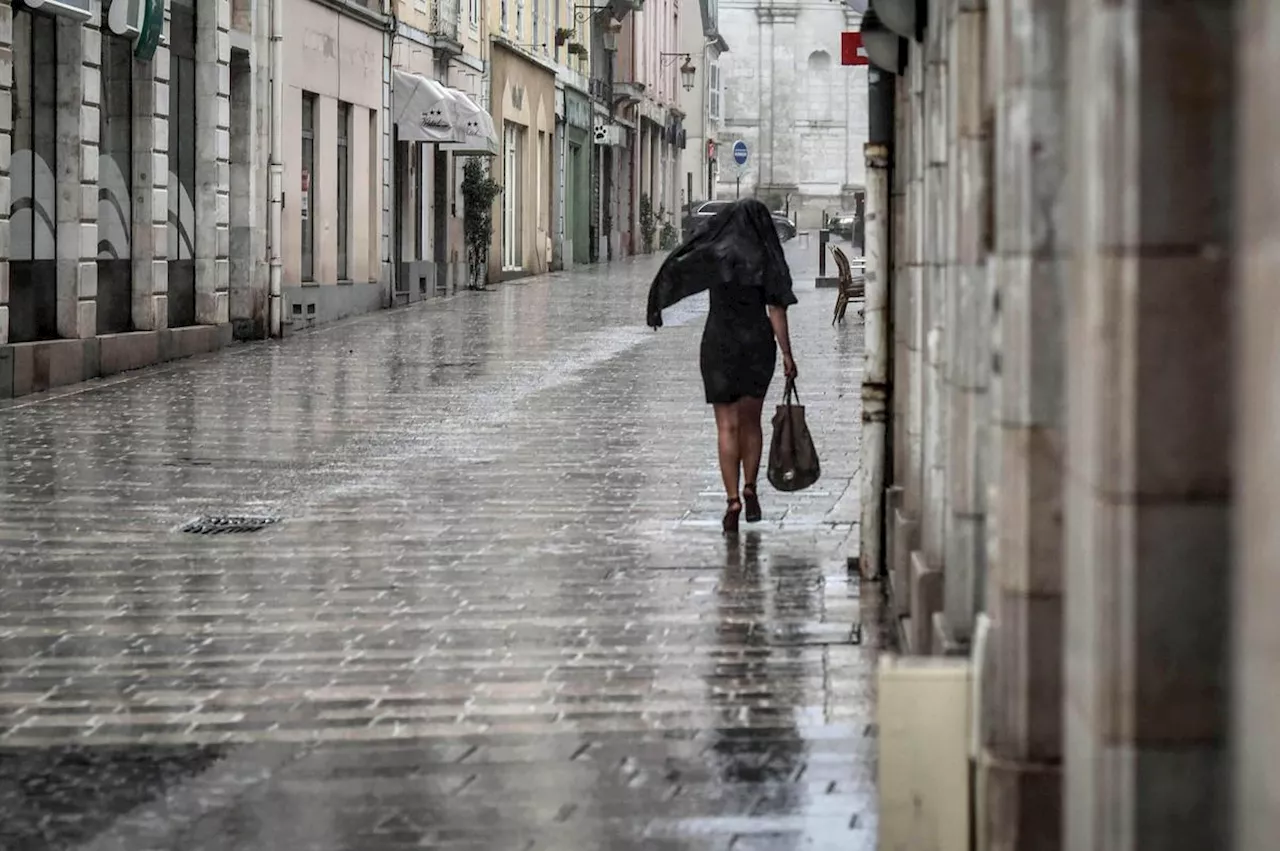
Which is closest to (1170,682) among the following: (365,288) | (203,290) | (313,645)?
(313,645)

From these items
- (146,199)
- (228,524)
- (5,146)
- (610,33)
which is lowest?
(228,524)

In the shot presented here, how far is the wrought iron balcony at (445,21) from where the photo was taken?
129 feet

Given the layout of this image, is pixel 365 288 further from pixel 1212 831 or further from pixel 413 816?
pixel 1212 831

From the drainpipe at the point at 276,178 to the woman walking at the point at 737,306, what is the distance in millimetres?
16198

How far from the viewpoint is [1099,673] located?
3.91 metres

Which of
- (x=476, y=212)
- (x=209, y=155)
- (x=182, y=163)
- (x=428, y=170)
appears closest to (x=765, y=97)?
(x=476, y=212)

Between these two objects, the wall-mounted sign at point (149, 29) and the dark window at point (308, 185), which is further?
the dark window at point (308, 185)

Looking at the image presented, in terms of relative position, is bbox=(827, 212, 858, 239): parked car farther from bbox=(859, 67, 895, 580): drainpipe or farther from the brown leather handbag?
bbox=(859, 67, 895, 580): drainpipe

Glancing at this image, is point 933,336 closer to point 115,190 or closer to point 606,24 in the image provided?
point 115,190

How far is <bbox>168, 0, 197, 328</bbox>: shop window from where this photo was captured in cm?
2519

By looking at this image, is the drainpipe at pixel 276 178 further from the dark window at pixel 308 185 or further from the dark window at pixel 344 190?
the dark window at pixel 344 190

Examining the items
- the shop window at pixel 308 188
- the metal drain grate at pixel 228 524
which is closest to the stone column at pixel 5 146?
the metal drain grate at pixel 228 524

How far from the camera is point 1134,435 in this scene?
3754 mm

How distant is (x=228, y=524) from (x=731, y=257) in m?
2.83
